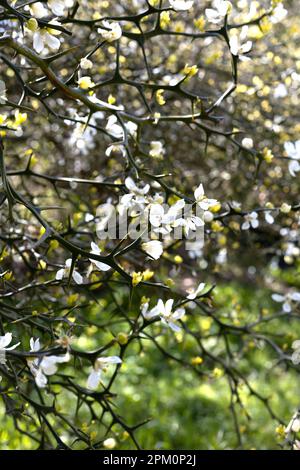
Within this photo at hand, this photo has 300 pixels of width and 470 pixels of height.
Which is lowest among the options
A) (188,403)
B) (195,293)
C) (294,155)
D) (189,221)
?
(188,403)

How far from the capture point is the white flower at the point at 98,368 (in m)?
1.55

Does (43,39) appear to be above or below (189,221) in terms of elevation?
above

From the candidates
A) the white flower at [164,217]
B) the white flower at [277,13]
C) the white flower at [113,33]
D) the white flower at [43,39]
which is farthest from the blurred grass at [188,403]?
the white flower at [43,39]

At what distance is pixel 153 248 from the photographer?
1.64 metres

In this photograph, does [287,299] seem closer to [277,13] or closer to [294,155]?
[294,155]

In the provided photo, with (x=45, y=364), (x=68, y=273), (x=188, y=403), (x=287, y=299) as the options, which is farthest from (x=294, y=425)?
(x=188, y=403)

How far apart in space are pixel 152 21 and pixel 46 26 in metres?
1.35

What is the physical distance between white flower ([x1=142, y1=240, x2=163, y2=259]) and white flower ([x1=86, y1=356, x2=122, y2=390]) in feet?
0.89

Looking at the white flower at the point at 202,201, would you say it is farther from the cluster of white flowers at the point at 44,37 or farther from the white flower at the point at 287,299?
the white flower at the point at 287,299

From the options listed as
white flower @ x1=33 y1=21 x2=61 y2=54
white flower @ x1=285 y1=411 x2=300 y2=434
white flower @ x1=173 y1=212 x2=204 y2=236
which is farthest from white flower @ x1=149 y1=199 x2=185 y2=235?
white flower @ x1=285 y1=411 x2=300 y2=434

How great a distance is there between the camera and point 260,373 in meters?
5.39

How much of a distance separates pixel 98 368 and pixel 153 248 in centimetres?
33

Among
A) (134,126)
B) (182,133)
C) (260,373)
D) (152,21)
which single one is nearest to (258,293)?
(260,373)
